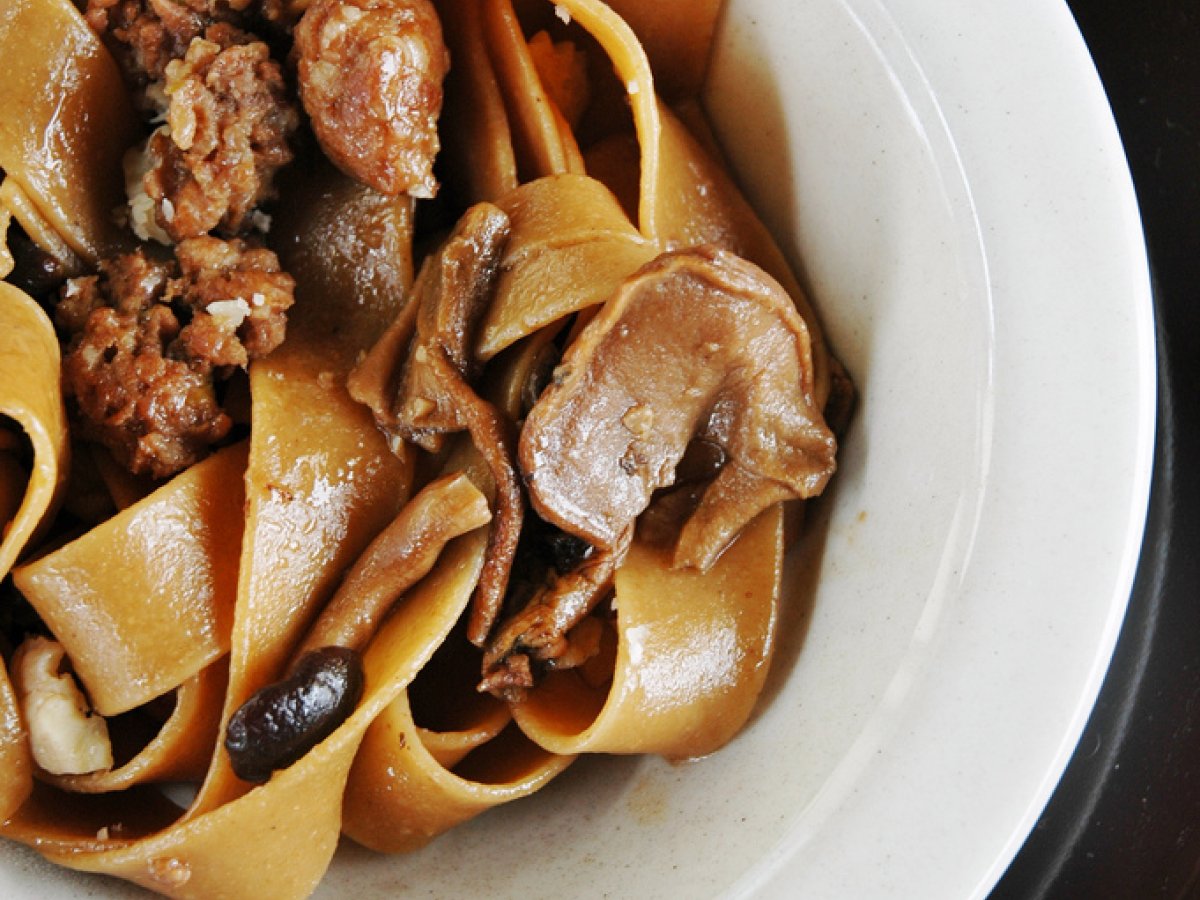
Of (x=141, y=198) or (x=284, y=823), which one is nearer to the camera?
(x=284, y=823)

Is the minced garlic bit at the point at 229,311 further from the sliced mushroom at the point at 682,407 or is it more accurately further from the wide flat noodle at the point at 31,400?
the sliced mushroom at the point at 682,407

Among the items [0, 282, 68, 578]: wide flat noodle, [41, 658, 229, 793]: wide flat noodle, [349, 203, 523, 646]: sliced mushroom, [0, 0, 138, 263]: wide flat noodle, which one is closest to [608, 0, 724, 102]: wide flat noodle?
[349, 203, 523, 646]: sliced mushroom

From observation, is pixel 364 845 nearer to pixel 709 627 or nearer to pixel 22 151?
pixel 709 627

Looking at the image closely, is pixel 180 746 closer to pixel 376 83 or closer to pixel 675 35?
pixel 376 83

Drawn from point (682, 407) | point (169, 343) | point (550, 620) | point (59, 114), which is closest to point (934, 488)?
point (682, 407)

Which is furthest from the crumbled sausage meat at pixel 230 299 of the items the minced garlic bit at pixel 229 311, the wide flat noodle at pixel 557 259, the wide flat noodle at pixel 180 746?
the wide flat noodle at pixel 180 746

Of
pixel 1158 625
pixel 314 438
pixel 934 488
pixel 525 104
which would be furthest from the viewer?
pixel 1158 625

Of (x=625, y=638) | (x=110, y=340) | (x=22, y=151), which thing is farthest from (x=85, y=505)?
(x=625, y=638)
